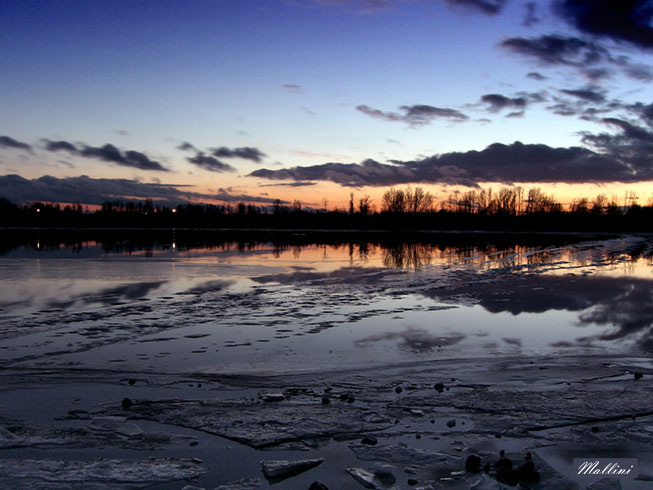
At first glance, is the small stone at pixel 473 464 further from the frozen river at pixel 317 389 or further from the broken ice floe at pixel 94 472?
the broken ice floe at pixel 94 472

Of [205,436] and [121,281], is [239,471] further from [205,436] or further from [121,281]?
[121,281]

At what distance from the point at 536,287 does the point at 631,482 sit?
1158 cm

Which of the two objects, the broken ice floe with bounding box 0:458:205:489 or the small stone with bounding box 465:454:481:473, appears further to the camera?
the small stone with bounding box 465:454:481:473

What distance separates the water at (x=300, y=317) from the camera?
7.34 m

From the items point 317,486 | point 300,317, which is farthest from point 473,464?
point 300,317

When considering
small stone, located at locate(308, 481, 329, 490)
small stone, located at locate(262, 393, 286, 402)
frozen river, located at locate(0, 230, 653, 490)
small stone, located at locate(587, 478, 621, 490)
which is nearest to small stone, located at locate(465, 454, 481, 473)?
frozen river, located at locate(0, 230, 653, 490)

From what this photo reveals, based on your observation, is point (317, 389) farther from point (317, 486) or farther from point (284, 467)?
point (317, 486)

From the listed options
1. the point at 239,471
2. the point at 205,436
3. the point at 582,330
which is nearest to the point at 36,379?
the point at 205,436

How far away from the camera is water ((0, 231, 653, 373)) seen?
7336mm

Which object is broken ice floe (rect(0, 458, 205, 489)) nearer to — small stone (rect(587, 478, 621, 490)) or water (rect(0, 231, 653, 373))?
water (rect(0, 231, 653, 373))

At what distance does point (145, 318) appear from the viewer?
9812mm

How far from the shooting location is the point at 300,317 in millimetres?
10102

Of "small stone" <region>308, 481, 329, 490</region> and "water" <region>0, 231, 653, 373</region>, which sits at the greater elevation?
"water" <region>0, 231, 653, 373</region>

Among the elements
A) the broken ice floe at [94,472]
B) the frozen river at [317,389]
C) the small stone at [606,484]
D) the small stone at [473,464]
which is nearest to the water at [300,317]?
the frozen river at [317,389]
